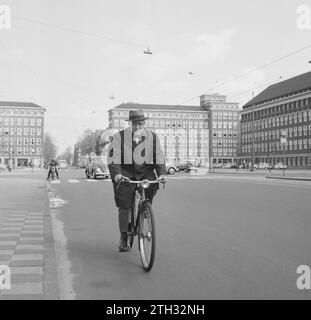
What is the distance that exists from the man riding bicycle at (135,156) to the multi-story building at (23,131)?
152 metres

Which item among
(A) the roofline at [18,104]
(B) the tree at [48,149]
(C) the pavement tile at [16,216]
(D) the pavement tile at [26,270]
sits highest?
(A) the roofline at [18,104]

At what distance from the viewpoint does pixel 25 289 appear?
450cm

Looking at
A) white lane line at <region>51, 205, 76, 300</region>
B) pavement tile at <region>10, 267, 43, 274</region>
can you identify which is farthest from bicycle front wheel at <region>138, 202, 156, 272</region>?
pavement tile at <region>10, 267, 43, 274</region>

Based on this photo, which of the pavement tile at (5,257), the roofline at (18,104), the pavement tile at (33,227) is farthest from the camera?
the roofline at (18,104)

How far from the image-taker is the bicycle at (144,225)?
5.29 meters

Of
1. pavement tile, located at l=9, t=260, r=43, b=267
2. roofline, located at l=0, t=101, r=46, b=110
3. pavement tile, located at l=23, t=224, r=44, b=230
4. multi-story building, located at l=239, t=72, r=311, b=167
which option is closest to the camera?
pavement tile, located at l=9, t=260, r=43, b=267

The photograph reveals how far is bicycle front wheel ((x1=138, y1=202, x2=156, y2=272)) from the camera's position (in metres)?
5.26

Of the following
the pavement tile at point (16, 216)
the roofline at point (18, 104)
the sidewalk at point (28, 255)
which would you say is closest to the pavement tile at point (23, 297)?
the sidewalk at point (28, 255)

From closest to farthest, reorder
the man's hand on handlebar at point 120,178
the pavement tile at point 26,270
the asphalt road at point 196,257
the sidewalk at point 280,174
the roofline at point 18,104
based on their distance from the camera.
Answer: the asphalt road at point 196,257, the pavement tile at point 26,270, the man's hand on handlebar at point 120,178, the sidewalk at point 280,174, the roofline at point 18,104

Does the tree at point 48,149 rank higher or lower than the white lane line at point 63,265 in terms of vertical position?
higher

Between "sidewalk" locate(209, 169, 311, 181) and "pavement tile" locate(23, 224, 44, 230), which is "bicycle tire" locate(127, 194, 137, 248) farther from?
"sidewalk" locate(209, 169, 311, 181)

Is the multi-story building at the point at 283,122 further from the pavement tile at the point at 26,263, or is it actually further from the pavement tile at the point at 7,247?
the pavement tile at the point at 26,263

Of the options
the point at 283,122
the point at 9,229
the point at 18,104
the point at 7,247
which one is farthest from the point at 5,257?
the point at 18,104
